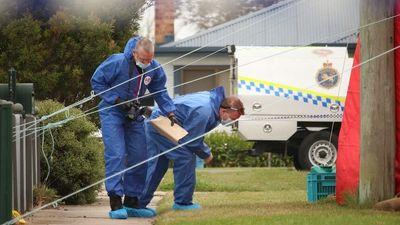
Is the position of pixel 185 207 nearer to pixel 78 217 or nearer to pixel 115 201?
pixel 115 201

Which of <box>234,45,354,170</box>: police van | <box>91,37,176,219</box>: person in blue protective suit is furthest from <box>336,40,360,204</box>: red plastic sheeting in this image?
<box>234,45,354,170</box>: police van

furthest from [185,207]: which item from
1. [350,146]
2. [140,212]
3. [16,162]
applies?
[16,162]

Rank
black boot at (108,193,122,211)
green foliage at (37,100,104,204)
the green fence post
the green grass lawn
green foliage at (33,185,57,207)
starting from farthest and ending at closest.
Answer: green foliage at (37,100,104,204) < green foliage at (33,185,57,207) < black boot at (108,193,122,211) < the green grass lawn < the green fence post

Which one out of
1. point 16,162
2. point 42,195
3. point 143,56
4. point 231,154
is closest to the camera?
point 16,162

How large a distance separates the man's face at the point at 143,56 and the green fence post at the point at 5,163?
7.86 feet

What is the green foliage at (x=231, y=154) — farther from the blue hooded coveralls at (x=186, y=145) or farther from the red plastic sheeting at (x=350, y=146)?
the red plastic sheeting at (x=350, y=146)

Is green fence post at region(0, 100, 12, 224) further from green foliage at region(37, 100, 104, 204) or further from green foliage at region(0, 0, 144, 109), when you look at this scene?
green foliage at region(0, 0, 144, 109)

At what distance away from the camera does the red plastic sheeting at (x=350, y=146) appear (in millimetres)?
10227

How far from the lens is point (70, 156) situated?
12.0m

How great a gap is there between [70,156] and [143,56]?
244cm

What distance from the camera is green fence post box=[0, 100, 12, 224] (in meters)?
7.69

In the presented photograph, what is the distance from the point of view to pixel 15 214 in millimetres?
8891

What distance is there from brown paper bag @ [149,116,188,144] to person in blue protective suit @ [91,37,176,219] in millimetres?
70

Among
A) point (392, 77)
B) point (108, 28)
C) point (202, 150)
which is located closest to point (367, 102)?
point (392, 77)
